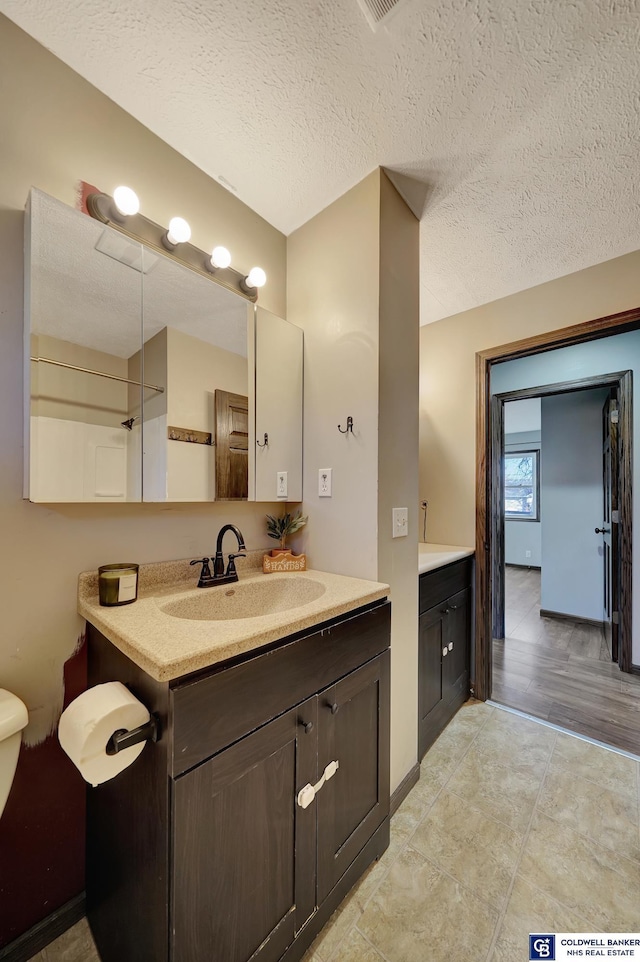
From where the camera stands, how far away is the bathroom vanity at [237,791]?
687mm

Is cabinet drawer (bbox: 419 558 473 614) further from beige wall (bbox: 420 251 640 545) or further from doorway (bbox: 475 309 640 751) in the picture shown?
beige wall (bbox: 420 251 640 545)

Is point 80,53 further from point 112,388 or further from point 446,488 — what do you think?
point 446,488

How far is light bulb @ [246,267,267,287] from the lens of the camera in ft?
4.82

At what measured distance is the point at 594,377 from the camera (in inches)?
99.9

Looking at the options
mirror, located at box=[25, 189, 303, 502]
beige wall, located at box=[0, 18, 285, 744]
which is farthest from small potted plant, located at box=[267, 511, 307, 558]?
beige wall, located at box=[0, 18, 285, 744]

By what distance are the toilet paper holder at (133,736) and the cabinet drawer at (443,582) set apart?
124 centimetres

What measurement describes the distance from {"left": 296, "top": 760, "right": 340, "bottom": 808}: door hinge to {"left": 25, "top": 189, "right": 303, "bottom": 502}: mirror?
91 cm

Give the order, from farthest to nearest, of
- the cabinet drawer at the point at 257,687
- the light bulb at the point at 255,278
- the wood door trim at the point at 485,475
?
the wood door trim at the point at 485,475 → the light bulb at the point at 255,278 → the cabinet drawer at the point at 257,687

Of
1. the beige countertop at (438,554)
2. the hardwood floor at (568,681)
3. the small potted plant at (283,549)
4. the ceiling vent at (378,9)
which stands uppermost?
the ceiling vent at (378,9)

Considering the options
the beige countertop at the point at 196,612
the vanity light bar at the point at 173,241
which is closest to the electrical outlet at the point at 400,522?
the beige countertop at the point at 196,612

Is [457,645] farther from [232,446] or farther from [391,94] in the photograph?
[391,94]

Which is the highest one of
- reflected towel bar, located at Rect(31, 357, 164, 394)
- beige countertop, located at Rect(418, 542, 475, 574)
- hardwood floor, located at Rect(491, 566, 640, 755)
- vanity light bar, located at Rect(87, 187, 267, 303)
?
vanity light bar, located at Rect(87, 187, 267, 303)

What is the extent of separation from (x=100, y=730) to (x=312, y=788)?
0.57m

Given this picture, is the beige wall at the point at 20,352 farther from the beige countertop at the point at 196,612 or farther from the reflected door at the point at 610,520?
the reflected door at the point at 610,520
